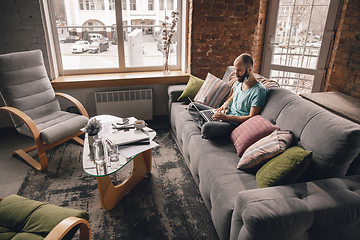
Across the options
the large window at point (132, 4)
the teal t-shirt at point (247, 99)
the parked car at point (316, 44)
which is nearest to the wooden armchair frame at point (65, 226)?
the teal t-shirt at point (247, 99)

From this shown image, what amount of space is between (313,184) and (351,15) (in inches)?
101

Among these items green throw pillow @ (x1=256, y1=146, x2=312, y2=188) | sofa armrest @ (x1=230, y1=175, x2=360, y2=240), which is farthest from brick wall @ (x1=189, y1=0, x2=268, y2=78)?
sofa armrest @ (x1=230, y1=175, x2=360, y2=240)

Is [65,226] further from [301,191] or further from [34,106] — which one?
[34,106]

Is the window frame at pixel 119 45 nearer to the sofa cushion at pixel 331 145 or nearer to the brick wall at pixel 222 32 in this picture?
the brick wall at pixel 222 32

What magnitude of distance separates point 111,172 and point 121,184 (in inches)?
18.0

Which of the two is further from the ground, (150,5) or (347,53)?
(150,5)

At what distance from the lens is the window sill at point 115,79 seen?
329 centimetres

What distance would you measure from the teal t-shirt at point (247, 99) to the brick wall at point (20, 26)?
2.62 meters

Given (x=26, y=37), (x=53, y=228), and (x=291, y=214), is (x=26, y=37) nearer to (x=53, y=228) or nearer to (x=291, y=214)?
(x=53, y=228)

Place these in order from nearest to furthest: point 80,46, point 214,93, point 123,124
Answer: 1. point 123,124
2. point 214,93
3. point 80,46

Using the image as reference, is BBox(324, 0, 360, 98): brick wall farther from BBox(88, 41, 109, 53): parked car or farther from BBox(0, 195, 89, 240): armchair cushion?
BBox(0, 195, 89, 240): armchair cushion

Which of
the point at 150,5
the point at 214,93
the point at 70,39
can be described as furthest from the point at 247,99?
the point at 70,39

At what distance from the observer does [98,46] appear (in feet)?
11.7

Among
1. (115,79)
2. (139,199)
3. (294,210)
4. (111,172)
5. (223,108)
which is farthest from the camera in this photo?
(115,79)
